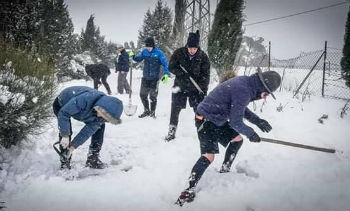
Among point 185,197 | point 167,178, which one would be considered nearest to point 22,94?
point 167,178

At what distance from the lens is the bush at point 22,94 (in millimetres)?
3738

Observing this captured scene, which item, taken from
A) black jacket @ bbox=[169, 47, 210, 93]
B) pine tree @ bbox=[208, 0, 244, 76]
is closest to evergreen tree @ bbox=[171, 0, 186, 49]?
→ pine tree @ bbox=[208, 0, 244, 76]

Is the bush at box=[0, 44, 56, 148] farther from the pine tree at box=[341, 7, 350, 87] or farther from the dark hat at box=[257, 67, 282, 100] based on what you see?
the pine tree at box=[341, 7, 350, 87]

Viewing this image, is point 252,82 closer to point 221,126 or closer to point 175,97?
point 221,126

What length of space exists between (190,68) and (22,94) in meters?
2.74

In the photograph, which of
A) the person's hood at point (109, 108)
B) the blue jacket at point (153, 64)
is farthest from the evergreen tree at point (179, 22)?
the person's hood at point (109, 108)

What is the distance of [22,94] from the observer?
381cm

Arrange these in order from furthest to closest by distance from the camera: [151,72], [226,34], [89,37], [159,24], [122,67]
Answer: [89,37] < [159,24] < [122,67] < [226,34] < [151,72]

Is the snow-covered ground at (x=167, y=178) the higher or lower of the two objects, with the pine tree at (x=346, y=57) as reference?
lower

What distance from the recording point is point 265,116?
7.18 meters

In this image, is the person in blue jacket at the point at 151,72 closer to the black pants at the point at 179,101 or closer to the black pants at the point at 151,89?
the black pants at the point at 151,89

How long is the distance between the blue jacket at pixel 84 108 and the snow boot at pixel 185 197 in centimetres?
113

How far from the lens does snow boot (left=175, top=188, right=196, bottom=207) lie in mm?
3285

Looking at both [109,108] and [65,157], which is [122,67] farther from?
[109,108]
